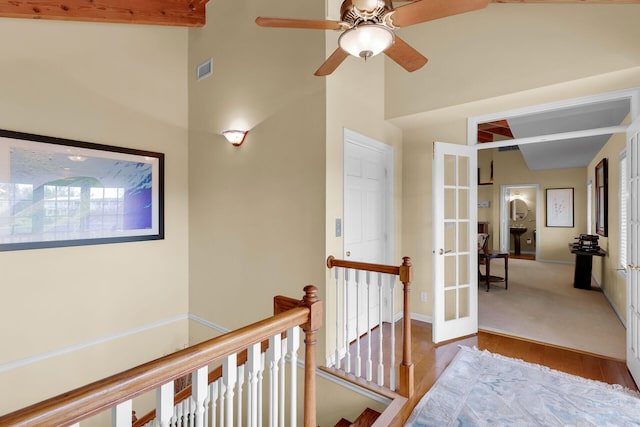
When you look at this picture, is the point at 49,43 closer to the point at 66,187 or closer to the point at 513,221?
the point at 66,187

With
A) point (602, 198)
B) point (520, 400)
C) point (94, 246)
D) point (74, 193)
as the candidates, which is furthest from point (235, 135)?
point (602, 198)

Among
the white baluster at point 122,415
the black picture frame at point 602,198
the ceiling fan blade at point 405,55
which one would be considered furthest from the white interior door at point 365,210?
the black picture frame at point 602,198

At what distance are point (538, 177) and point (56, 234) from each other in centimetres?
990

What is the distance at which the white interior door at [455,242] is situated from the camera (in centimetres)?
307

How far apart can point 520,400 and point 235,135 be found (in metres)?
3.31

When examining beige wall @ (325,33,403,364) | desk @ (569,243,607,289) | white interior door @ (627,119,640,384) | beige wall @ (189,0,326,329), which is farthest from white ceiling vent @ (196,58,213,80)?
desk @ (569,243,607,289)

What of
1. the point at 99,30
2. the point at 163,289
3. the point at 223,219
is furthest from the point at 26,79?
the point at 163,289

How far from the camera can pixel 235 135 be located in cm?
313

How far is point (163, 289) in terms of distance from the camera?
3.65 metres

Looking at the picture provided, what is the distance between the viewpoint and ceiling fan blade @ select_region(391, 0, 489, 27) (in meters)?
1.43

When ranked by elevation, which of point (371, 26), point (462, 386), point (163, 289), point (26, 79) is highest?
point (26, 79)

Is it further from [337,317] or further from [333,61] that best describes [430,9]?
[337,317]

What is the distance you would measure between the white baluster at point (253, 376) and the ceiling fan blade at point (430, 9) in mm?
1729

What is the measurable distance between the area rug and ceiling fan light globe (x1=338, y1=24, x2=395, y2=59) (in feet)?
7.55
